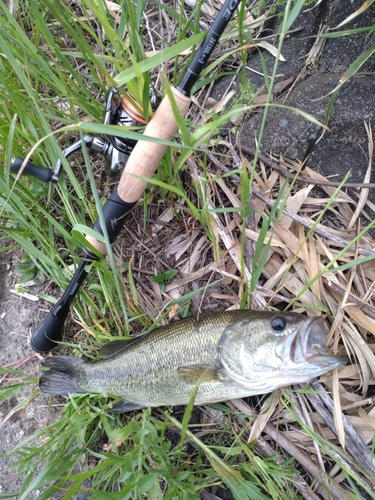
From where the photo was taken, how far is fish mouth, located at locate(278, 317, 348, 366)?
2178mm

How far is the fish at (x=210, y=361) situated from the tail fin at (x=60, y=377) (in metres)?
0.01

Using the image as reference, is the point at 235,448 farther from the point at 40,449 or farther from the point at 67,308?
the point at 67,308

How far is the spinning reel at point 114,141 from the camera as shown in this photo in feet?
7.35

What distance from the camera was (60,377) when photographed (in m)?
2.81

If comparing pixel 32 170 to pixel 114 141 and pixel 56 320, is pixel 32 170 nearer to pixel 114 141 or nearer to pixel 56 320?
pixel 114 141

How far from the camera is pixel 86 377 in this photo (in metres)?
2.76

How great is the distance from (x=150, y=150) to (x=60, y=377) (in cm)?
168

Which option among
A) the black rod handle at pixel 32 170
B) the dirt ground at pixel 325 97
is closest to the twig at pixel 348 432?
the dirt ground at pixel 325 97

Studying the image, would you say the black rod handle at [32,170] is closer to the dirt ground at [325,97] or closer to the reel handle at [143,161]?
the reel handle at [143,161]

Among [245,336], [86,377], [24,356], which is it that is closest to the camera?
[245,336]

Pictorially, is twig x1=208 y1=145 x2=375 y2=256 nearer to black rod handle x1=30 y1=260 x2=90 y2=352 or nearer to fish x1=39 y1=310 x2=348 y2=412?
fish x1=39 y1=310 x2=348 y2=412

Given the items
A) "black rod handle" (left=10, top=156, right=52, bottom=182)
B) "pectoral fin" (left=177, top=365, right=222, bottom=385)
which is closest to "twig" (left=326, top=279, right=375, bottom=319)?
"pectoral fin" (left=177, top=365, right=222, bottom=385)

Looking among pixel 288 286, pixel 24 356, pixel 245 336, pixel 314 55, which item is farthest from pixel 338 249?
pixel 24 356

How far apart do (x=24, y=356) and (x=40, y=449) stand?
0.93 metres
